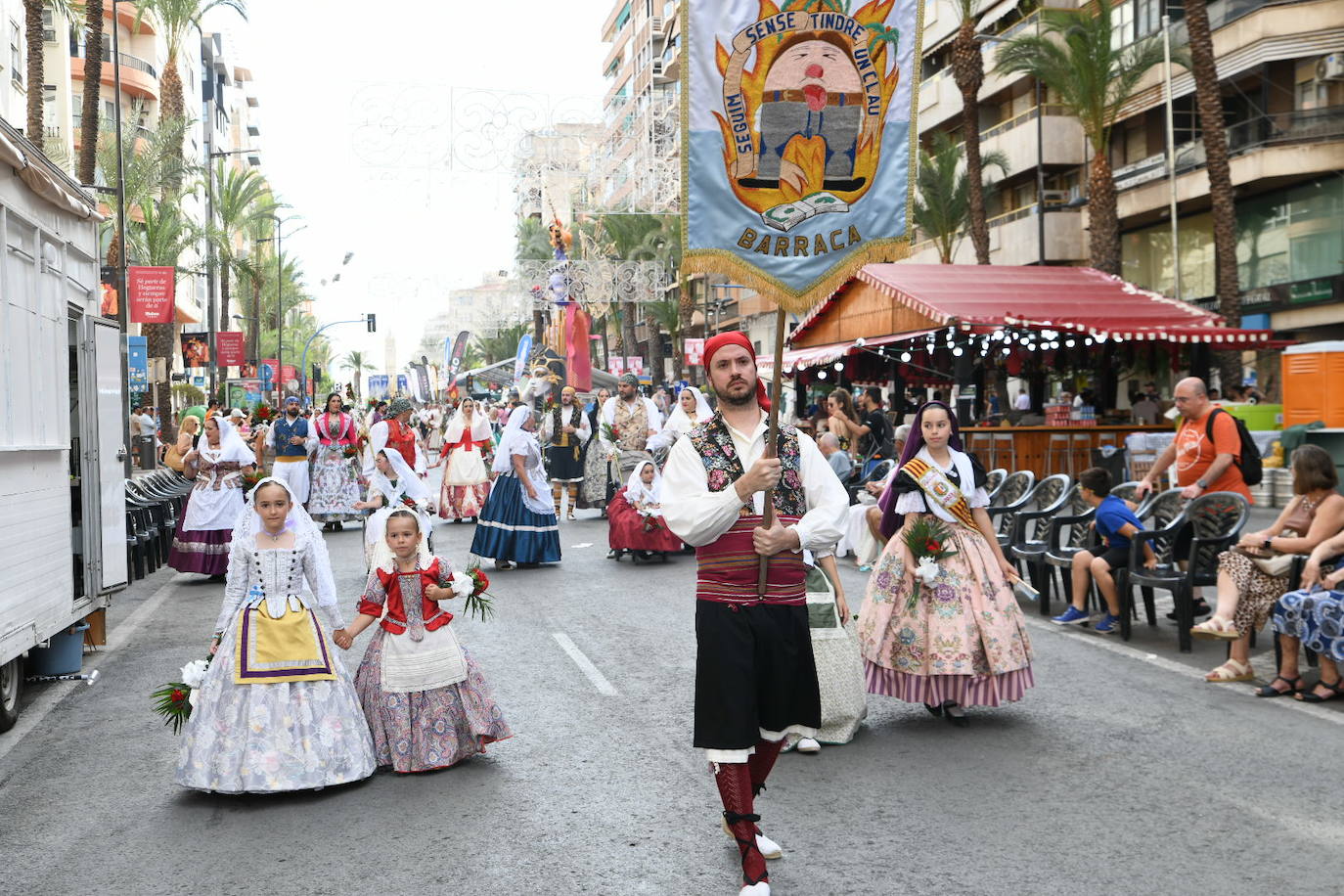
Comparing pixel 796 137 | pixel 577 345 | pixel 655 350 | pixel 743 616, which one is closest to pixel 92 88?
pixel 577 345

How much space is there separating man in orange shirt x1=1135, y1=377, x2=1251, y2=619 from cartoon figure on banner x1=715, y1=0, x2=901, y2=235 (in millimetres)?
5560

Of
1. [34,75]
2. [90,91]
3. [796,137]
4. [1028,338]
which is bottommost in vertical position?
[796,137]

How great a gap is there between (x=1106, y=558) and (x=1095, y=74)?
25351 millimetres

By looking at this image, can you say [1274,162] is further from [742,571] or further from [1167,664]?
[742,571]

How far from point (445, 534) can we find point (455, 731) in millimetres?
12693

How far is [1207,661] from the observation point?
8.83 meters

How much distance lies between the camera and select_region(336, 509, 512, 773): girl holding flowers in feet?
20.7

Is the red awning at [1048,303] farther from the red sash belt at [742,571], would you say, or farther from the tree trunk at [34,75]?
the red sash belt at [742,571]

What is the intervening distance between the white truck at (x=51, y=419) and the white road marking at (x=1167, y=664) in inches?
274

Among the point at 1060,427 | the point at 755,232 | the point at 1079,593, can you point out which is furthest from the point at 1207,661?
the point at 1060,427

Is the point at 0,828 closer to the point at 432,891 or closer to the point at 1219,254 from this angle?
the point at 432,891

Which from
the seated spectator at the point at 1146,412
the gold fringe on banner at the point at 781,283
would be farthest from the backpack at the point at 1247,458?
the seated spectator at the point at 1146,412

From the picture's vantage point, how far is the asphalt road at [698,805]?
4.86 meters

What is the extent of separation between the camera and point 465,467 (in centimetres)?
2003
